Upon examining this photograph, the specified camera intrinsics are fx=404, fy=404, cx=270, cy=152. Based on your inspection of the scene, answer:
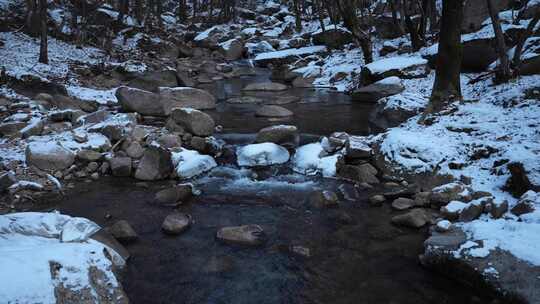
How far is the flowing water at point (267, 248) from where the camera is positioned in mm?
4695

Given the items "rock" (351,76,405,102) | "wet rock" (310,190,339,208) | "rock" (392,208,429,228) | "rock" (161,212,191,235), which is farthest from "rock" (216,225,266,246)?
"rock" (351,76,405,102)

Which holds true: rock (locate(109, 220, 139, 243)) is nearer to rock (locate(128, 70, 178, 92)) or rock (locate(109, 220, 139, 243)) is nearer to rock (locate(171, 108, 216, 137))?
rock (locate(171, 108, 216, 137))

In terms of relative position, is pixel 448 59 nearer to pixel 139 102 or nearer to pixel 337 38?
pixel 139 102

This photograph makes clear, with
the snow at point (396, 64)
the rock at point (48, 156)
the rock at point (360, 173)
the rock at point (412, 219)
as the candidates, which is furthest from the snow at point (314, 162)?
the snow at point (396, 64)

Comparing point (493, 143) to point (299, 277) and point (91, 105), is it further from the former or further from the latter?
Answer: point (91, 105)

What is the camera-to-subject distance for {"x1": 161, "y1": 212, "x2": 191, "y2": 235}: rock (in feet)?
19.8

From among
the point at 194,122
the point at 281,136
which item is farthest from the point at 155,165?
the point at 281,136

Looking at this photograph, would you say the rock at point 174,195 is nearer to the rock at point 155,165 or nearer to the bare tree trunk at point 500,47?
the rock at point 155,165

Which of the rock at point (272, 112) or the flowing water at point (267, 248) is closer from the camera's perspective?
the flowing water at point (267, 248)

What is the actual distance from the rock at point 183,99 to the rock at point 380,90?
524cm

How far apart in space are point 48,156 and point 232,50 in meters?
21.6

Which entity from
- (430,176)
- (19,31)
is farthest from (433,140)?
(19,31)

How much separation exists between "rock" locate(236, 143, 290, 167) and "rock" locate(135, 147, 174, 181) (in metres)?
1.57

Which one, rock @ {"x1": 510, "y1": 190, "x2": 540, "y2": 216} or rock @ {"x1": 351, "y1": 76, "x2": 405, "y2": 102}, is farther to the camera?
rock @ {"x1": 351, "y1": 76, "x2": 405, "y2": 102}
